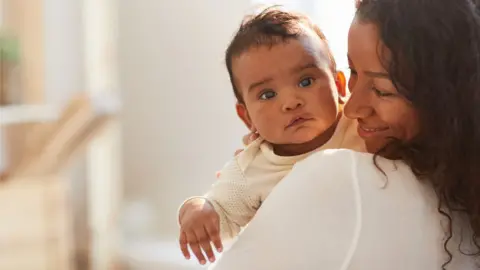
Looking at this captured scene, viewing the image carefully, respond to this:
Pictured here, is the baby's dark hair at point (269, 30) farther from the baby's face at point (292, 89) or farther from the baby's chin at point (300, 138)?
the baby's chin at point (300, 138)

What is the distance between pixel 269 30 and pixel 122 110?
2.02 metres

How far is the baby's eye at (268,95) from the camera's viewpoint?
1.02 metres

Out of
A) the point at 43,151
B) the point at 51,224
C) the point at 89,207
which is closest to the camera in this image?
the point at 51,224

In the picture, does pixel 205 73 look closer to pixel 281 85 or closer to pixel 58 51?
pixel 58 51

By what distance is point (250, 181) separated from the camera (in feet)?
3.32

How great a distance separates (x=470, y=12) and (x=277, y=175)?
37cm

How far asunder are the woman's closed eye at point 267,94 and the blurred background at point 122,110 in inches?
60.8

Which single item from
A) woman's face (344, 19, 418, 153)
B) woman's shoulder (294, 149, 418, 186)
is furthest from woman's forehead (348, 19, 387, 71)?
woman's shoulder (294, 149, 418, 186)

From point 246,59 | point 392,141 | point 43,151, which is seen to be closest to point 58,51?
point 43,151

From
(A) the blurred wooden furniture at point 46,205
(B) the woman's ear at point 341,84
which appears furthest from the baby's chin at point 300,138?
(A) the blurred wooden furniture at point 46,205

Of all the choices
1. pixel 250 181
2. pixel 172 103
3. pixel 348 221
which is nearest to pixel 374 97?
pixel 348 221

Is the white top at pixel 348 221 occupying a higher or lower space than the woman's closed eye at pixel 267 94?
lower

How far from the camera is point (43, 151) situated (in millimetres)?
2633

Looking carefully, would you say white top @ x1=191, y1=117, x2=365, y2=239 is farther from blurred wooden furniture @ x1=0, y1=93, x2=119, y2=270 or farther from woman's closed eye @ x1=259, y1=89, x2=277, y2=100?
blurred wooden furniture @ x1=0, y1=93, x2=119, y2=270
